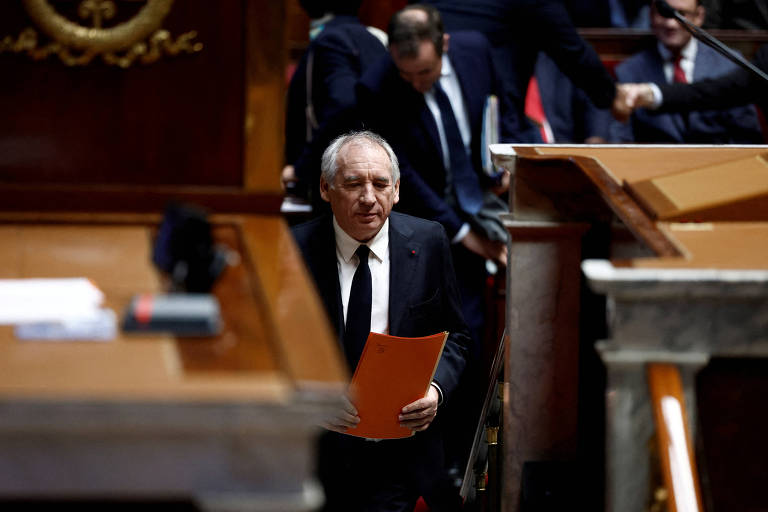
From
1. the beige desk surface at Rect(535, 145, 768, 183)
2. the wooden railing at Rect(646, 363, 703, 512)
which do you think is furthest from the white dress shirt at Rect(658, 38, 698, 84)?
the wooden railing at Rect(646, 363, 703, 512)

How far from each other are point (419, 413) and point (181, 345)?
5.03 feet

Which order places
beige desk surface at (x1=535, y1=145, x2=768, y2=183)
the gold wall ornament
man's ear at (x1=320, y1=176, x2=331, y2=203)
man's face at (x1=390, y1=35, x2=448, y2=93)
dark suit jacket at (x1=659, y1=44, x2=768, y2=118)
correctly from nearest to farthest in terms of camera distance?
the gold wall ornament, beige desk surface at (x1=535, y1=145, x2=768, y2=183), man's ear at (x1=320, y1=176, x2=331, y2=203), man's face at (x1=390, y1=35, x2=448, y2=93), dark suit jacket at (x1=659, y1=44, x2=768, y2=118)

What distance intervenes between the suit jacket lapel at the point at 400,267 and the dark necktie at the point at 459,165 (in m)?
0.86

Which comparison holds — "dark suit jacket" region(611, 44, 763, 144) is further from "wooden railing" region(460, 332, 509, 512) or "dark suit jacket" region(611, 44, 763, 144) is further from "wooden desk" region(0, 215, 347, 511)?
"wooden desk" region(0, 215, 347, 511)

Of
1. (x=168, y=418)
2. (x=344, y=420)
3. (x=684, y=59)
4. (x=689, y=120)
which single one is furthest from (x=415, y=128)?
(x=168, y=418)

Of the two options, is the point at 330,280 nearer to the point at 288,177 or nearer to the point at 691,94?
the point at 288,177

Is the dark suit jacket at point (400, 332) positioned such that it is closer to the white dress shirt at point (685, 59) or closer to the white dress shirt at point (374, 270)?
the white dress shirt at point (374, 270)

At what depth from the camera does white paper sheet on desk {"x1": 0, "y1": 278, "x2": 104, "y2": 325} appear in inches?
60.8

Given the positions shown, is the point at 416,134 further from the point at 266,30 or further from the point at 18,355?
the point at 18,355

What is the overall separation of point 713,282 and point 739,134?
3271 millimetres

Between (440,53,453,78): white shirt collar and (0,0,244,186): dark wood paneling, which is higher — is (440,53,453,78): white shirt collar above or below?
above

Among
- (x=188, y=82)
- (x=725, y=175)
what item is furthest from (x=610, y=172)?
(x=188, y=82)

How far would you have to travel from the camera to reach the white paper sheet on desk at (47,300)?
5.07 ft

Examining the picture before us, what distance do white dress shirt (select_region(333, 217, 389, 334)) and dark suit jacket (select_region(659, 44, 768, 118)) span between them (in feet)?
6.13
